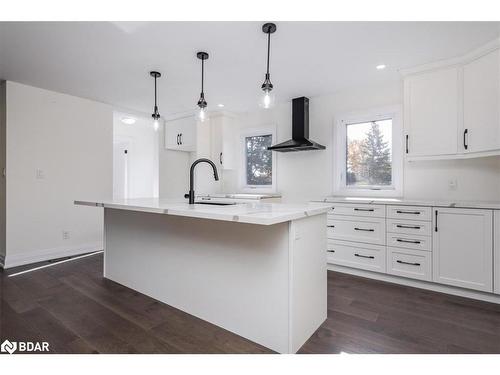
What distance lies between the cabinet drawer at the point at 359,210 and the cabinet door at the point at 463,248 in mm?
491

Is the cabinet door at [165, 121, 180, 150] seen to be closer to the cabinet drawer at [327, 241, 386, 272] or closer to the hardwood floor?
the hardwood floor

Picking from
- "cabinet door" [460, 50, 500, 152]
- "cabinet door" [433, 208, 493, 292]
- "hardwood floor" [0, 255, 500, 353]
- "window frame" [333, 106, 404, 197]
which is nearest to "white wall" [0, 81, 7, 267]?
"hardwood floor" [0, 255, 500, 353]

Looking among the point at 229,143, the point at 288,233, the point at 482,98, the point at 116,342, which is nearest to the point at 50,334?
the point at 116,342

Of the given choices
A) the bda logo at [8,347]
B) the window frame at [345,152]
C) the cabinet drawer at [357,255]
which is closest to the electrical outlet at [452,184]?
the window frame at [345,152]

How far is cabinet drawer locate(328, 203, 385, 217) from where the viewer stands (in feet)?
9.16

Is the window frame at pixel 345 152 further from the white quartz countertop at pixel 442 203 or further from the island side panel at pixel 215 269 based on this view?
the island side panel at pixel 215 269

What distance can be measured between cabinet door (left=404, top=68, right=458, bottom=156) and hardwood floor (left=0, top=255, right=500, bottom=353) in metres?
1.46

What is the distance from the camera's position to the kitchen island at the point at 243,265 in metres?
1.52

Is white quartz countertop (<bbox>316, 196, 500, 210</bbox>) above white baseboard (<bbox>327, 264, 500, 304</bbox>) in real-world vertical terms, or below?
above

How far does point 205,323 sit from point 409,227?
84.5 inches

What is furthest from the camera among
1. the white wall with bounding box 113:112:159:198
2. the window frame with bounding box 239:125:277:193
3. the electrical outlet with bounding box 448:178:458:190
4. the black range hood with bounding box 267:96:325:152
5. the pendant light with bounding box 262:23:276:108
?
the white wall with bounding box 113:112:159:198

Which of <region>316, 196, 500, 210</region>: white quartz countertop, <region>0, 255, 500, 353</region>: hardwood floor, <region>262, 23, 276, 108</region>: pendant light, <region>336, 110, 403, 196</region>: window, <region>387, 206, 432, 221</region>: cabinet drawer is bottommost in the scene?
<region>0, 255, 500, 353</region>: hardwood floor

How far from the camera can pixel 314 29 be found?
209cm

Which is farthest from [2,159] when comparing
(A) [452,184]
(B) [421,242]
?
(A) [452,184]
